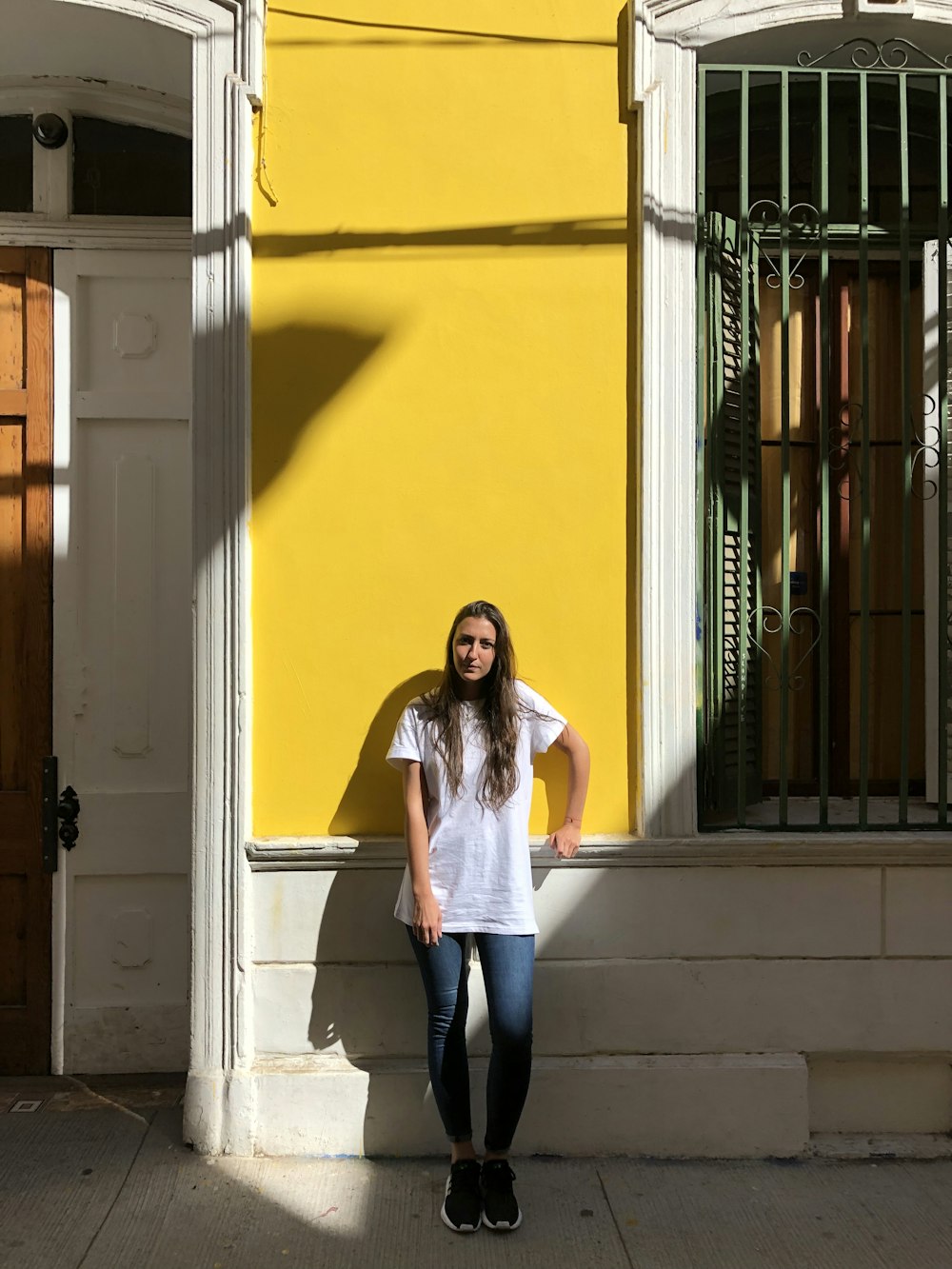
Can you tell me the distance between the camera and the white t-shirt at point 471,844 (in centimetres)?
317

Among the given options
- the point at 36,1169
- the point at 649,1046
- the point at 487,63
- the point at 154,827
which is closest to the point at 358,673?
the point at 154,827

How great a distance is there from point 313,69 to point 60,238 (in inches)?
49.4

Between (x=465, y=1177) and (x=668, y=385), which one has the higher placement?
(x=668, y=385)

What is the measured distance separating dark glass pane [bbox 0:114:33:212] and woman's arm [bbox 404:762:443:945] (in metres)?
2.83

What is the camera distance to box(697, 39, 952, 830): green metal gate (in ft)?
12.2

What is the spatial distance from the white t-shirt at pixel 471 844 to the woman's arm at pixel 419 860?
0.04 meters

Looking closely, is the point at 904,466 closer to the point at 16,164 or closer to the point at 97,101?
the point at 97,101

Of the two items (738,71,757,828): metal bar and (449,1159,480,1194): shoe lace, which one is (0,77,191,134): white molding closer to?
(738,71,757,828): metal bar

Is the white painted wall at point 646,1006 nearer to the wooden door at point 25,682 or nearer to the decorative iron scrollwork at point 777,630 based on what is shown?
the decorative iron scrollwork at point 777,630

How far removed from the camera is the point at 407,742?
3.27 metres

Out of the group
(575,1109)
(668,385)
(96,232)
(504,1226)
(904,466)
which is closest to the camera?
(504,1226)

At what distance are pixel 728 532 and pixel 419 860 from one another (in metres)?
1.68

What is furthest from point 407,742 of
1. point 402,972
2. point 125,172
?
point 125,172

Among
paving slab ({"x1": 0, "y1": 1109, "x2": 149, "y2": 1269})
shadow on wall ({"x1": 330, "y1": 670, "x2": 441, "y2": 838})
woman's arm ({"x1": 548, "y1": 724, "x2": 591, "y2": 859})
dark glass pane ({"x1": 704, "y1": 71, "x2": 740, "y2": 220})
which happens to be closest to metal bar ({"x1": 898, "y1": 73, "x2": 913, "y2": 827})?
dark glass pane ({"x1": 704, "y1": 71, "x2": 740, "y2": 220})
